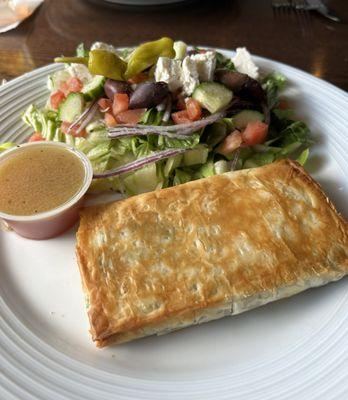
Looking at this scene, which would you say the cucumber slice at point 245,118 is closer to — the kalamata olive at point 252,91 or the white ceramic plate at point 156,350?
the kalamata olive at point 252,91

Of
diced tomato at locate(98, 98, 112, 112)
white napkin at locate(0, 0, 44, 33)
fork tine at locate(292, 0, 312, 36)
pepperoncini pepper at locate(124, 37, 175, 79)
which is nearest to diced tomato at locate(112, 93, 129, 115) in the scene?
diced tomato at locate(98, 98, 112, 112)

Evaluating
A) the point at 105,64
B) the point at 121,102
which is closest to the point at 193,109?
the point at 121,102

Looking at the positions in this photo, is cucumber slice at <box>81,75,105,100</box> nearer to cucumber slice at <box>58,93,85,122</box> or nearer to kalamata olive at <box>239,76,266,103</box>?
cucumber slice at <box>58,93,85,122</box>

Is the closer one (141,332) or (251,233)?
(141,332)

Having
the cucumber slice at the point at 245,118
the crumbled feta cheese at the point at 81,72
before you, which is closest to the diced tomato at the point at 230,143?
the cucumber slice at the point at 245,118

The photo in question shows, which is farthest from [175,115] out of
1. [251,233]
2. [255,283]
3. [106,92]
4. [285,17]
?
[285,17]

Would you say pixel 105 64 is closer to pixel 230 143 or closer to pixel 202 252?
pixel 230 143

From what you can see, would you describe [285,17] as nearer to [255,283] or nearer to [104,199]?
[104,199]
